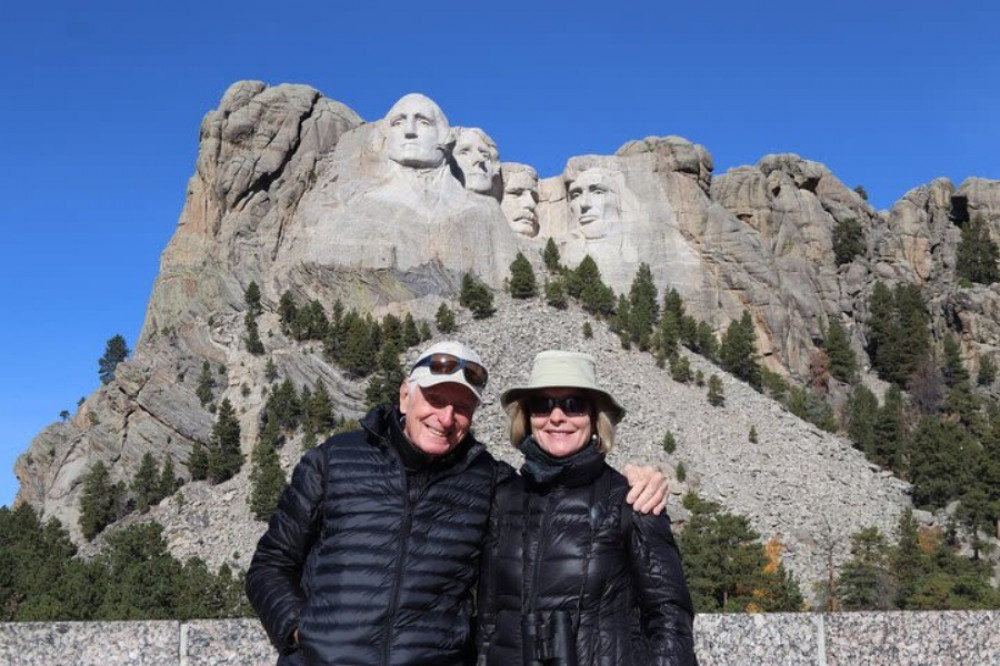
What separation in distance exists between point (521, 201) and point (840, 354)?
17838 mm

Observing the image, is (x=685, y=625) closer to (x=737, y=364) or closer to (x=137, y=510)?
(x=137, y=510)

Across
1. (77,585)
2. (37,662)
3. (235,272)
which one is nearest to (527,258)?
(235,272)

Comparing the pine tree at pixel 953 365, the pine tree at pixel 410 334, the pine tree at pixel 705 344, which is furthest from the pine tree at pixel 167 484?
the pine tree at pixel 953 365

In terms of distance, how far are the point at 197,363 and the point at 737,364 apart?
23.3 m

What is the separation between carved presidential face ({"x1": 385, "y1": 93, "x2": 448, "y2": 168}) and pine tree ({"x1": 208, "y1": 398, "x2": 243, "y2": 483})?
1488 cm

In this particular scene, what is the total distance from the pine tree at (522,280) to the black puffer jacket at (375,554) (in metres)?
42.6

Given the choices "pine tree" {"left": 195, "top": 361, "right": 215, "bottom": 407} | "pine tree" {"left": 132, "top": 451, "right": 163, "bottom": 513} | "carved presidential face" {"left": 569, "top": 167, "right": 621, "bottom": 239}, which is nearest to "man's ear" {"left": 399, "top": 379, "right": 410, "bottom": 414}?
"pine tree" {"left": 132, "top": 451, "right": 163, "bottom": 513}

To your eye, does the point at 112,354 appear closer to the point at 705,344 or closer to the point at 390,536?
the point at 705,344

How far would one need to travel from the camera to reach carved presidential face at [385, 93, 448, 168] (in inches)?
1880

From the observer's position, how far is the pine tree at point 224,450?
37.4 metres

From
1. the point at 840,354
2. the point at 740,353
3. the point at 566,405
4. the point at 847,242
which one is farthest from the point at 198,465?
the point at 847,242

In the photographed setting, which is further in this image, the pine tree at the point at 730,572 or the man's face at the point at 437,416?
the pine tree at the point at 730,572

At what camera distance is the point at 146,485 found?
37.8m

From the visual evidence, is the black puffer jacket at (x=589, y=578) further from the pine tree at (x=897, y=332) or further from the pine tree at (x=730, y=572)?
the pine tree at (x=897, y=332)
